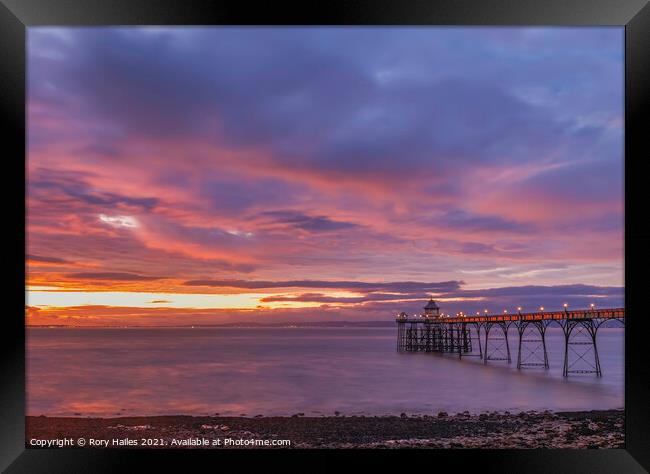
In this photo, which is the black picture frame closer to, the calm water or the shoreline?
the shoreline

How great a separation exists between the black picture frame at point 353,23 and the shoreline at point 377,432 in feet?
13.2

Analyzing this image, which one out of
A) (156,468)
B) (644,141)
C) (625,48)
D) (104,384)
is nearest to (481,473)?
(156,468)

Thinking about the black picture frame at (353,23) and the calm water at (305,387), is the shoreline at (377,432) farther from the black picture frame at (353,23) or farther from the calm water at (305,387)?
the calm water at (305,387)

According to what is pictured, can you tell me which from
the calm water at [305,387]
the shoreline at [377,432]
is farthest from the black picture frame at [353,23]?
the calm water at [305,387]

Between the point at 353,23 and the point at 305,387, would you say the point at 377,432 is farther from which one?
the point at 305,387

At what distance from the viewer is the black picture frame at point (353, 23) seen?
4.89 metres

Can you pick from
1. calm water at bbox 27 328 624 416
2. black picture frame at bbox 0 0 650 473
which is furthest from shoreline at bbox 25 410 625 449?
calm water at bbox 27 328 624 416

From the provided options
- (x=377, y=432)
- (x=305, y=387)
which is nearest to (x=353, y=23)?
(x=377, y=432)

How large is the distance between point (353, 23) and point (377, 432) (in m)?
7.51

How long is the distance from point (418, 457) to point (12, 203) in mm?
4460

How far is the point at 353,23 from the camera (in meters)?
5.16

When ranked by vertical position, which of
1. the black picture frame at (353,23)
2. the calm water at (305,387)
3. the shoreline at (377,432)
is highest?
the black picture frame at (353,23)

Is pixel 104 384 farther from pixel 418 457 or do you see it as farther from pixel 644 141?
pixel 644 141

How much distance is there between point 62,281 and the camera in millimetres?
52656
